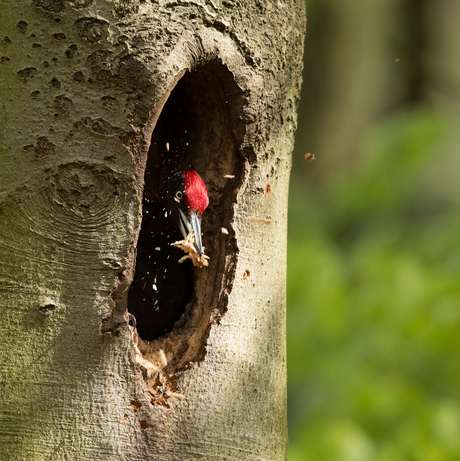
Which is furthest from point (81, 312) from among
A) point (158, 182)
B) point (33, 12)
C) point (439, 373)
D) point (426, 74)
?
point (426, 74)

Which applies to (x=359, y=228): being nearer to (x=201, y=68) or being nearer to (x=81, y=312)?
(x=201, y=68)

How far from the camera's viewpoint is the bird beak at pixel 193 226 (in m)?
2.25

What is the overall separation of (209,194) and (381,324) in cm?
233

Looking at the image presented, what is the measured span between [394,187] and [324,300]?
1194 mm

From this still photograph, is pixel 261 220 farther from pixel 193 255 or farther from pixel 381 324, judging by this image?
pixel 381 324

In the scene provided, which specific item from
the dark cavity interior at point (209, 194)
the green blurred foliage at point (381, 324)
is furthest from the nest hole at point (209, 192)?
the green blurred foliage at point (381, 324)

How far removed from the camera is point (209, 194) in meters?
2.21

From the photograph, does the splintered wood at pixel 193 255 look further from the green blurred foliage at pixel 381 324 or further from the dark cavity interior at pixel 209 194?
the green blurred foliage at pixel 381 324

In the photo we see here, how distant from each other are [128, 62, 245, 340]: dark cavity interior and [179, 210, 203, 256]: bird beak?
0.03m

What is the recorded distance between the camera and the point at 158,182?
3.10 m

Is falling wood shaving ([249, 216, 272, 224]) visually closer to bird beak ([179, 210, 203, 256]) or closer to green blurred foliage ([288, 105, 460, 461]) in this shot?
bird beak ([179, 210, 203, 256])

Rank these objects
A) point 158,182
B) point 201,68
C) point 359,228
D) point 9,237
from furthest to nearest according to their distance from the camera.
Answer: point 359,228, point 158,182, point 201,68, point 9,237

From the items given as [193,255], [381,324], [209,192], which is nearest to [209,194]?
[209,192]

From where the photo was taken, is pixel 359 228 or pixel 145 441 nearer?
pixel 145 441
